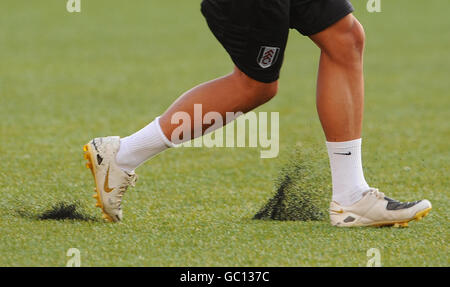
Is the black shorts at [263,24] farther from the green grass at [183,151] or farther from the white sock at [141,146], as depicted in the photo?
the green grass at [183,151]

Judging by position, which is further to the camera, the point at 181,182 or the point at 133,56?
the point at 133,56

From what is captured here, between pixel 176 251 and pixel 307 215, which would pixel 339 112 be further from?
pixel 176 251

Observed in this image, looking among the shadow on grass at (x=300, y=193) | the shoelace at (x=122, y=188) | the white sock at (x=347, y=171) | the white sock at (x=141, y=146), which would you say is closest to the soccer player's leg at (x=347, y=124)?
the white sock at (x=347, y=171)

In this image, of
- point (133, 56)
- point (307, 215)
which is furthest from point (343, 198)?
point (133, 56)

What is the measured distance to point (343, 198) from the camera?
4.07 metres

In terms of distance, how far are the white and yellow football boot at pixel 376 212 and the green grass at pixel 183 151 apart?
6cm

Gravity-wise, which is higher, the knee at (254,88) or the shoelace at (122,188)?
the knee at (254,88)

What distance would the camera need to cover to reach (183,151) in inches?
243

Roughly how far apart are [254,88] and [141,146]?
1.87ft

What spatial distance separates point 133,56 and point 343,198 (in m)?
7.68

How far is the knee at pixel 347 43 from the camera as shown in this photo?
3.87 meters

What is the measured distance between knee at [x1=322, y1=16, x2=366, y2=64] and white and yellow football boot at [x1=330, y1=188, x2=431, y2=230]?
61cm

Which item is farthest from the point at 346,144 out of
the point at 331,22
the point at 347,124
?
the point at 331,22
